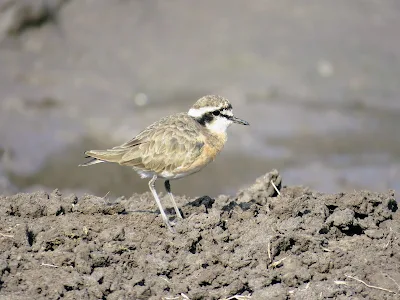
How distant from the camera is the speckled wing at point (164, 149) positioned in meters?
9.03

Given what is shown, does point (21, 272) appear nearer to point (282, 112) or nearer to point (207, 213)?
point (207, 213)

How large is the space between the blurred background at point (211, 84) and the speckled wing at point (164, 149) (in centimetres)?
523

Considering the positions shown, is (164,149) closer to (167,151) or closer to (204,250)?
(167,151)

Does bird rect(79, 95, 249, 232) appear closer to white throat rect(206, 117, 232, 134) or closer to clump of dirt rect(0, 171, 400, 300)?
white throat rect(206, 117, 232, 134)

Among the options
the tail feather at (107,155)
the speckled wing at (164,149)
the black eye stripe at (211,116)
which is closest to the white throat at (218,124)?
the black eye stripe at (211,116)

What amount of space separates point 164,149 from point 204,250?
5.05ft

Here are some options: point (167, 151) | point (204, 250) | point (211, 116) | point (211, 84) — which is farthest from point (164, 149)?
point (211, 84)

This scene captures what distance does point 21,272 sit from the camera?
729 centimetres

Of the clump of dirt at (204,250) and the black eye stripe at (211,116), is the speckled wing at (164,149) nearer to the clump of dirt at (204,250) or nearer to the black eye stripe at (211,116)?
the black eye stripe at (211,116)

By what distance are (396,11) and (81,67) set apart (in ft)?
22.8

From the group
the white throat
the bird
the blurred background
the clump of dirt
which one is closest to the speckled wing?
the bird

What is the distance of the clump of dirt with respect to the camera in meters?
7.20

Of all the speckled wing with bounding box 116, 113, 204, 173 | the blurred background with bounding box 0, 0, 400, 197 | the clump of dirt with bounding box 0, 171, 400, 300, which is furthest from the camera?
the blurred background with bounding box 0, 0, 400, 197

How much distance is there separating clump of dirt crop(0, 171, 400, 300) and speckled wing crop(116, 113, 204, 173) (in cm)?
56
